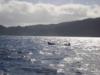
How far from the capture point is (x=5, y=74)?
38875 millimetres

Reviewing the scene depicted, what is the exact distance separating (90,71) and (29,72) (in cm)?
911

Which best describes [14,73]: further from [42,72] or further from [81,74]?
[81,74]

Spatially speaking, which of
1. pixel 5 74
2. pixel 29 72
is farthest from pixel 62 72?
pixel 5 74

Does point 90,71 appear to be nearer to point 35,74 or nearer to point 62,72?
point 62,72

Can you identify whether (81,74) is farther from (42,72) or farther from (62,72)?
(42,72)

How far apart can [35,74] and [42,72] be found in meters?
1.86

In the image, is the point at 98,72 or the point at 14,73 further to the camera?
the point at 98,72

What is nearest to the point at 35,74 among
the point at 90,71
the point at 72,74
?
the point at 72,74

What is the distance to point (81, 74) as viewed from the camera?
40.2 m

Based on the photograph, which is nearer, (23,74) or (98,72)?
(23,74)

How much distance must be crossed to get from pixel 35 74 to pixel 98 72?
368 inches

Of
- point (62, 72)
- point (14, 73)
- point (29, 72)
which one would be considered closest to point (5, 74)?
point (14, 73)

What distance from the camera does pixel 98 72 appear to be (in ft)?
139

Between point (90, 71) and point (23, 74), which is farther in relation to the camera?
point (90, 71)
